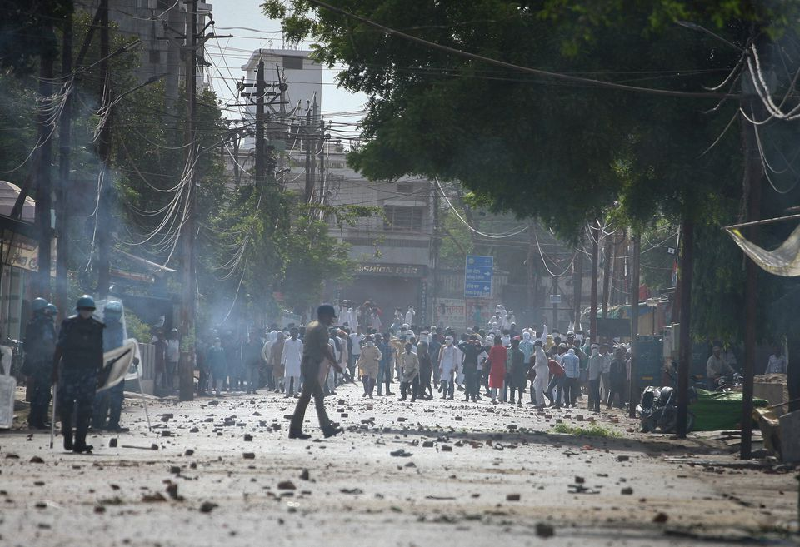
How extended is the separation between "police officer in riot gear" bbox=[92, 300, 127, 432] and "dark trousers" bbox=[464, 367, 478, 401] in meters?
19.0

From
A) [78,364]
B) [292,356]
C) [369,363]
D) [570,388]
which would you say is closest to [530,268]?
[570,388]

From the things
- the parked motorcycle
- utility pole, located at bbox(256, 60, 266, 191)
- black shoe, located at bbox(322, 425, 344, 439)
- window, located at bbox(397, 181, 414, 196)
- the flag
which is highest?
window, located at bbox(397, 181, 414, 196)

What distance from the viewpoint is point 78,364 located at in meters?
14.9

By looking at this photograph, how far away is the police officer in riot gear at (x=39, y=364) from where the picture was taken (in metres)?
18.7

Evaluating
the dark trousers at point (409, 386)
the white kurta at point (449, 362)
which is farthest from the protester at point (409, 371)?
the white kurta at point (449, 362)

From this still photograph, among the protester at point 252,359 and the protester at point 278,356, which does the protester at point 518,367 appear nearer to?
the protester at point 278,356

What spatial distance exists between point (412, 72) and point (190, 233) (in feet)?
37.9

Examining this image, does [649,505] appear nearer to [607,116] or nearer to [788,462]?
[788,462]

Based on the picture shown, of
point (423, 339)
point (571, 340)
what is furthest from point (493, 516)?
point (571, 340)

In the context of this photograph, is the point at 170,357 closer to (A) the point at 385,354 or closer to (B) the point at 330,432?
(A) the point at 385,354

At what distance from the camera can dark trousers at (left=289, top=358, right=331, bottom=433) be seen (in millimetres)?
17594

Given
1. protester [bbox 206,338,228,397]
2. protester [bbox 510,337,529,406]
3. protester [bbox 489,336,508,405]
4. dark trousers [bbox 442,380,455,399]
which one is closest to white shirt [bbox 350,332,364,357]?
dark trousers [bbox 442,380,455,399]

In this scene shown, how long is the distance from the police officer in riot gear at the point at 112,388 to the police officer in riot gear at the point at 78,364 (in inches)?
133

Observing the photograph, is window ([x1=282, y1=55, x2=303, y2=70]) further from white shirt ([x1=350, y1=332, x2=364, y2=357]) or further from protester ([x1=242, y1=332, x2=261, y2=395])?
protester ([x1=242, y1=332, x2=261, y2=395])
